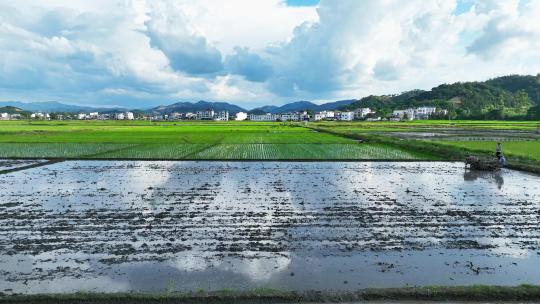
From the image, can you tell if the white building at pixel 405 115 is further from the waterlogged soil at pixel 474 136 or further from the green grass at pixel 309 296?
the green grass at pixel 309 296

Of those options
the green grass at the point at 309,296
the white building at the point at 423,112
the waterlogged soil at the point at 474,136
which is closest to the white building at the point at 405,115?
the white building at the point at 423,112

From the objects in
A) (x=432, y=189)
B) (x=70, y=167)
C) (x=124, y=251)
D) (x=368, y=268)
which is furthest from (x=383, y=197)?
(x=70, y=167)

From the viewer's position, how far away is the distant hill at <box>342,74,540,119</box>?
336ft

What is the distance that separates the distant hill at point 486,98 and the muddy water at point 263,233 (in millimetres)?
92683

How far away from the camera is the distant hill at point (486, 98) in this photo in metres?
102

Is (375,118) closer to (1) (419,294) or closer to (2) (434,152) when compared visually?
(2) (434,152)

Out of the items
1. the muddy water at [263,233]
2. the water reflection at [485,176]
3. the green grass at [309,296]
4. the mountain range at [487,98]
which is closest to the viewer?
the green grass at [309,296]

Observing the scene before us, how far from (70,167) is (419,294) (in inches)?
738

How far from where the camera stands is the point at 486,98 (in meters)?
129

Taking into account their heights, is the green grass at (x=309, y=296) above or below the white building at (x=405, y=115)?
below

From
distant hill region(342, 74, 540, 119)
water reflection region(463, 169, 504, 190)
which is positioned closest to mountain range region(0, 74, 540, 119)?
distant hill region(342, 74, 540, 119)

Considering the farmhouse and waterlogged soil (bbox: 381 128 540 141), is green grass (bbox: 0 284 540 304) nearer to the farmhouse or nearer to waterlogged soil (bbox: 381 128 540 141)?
waterlogged soil (bbox: 381 128 540 141)

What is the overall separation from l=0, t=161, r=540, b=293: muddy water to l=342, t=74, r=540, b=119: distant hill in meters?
92.7

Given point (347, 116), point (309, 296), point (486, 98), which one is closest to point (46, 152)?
point (309, 296)
